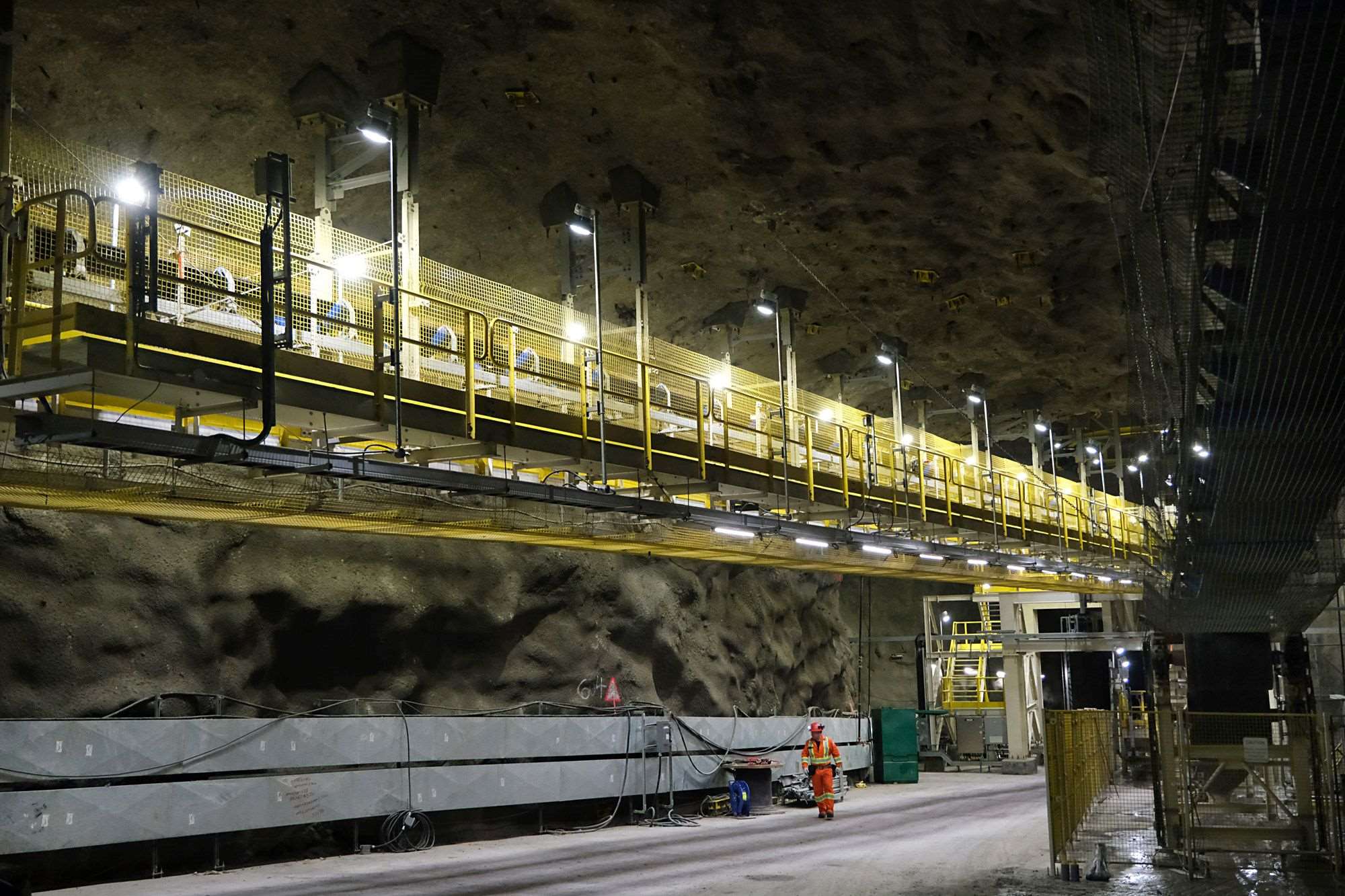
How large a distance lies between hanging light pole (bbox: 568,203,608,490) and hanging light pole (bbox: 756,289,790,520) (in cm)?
270

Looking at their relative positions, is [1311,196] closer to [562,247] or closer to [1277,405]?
[1277,405]

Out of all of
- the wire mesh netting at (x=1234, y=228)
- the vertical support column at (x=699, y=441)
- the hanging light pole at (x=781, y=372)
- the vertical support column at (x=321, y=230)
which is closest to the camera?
the wire mesh netting at (x=1234, y=228)

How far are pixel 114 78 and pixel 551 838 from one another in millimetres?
10626

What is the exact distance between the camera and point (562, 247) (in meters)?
18.0

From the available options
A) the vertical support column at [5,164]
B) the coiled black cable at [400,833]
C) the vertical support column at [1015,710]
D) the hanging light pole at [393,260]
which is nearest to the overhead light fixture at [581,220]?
the hanging light pole at [393,260]

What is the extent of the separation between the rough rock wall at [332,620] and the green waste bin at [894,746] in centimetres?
380

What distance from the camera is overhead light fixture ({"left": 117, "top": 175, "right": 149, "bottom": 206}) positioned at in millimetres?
8992

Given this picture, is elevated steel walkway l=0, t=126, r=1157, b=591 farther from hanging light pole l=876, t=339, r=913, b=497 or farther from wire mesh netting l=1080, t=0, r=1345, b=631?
wire mesh netting l=1080, t=0, r=1345, b=631

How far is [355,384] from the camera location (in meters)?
10.9

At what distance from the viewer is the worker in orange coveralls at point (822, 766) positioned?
61.1 feet

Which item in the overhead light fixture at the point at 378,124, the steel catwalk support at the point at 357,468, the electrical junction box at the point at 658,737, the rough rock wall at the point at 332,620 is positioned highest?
the overhead light fixture at the point at 378,124

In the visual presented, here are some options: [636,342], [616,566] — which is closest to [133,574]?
[636,342]

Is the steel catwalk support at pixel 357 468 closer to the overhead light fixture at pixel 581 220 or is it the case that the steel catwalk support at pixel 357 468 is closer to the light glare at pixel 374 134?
the light glare at pixel 374 134

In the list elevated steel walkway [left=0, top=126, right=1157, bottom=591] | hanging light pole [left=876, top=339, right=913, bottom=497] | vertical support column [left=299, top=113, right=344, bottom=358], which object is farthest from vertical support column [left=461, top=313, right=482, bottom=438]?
hanging light pole [left=876, top=339, right=913, bottom=497]
